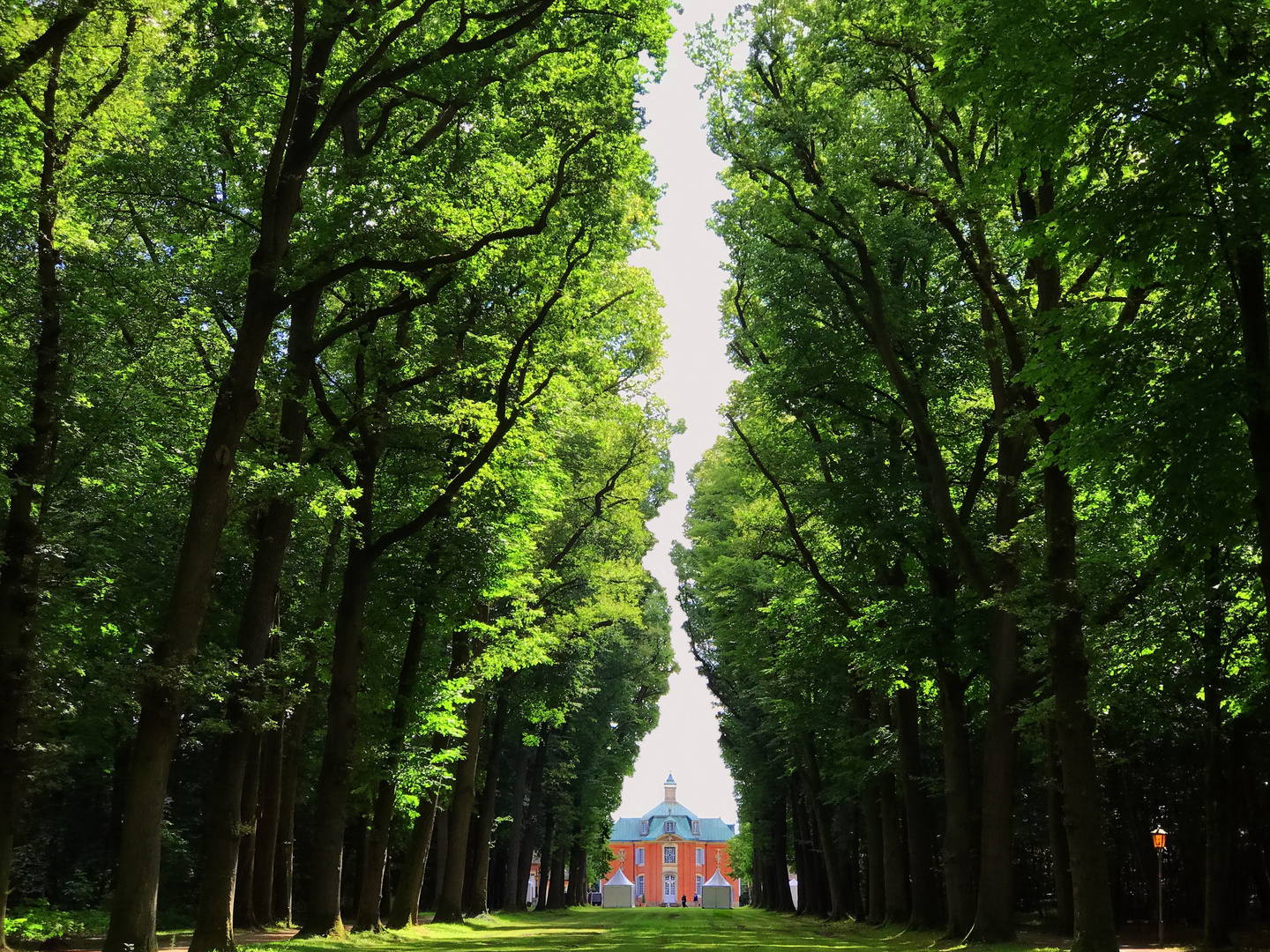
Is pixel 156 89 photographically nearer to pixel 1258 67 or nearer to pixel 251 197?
pixel 251 197

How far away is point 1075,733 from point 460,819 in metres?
15.2

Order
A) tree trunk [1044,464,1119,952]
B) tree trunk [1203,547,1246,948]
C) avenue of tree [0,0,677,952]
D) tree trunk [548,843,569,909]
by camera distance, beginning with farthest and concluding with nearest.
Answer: tree trunk [548,843,569,909] < tree trunk [1203,547,1246,948] < tree trunk [1044,464,1119,952] < avenue of tree [0,0,677,952]

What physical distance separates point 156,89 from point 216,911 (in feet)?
41.9

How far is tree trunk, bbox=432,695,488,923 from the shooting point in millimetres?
23406

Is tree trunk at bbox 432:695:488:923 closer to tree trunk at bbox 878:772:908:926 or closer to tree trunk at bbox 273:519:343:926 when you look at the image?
tree trunk at bbox 273:519:343:926

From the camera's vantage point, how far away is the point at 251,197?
12.0m

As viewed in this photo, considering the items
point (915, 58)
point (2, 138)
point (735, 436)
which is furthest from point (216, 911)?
point (735, 436)

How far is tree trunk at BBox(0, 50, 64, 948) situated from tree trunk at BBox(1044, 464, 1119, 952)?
12189 mm

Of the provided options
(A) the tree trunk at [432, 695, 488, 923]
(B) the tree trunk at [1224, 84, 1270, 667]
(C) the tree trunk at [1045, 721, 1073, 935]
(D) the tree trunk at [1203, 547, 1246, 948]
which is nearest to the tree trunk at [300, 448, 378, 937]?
(A) the tree trunk at [432, 695, 488, 923]

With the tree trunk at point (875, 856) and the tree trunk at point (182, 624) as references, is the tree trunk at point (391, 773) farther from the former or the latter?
the tree trunk at point (875, 856)

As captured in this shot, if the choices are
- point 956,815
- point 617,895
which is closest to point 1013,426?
point 956,815

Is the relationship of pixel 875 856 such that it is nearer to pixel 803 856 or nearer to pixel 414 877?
pixel 414 877

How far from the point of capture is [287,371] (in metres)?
11.9

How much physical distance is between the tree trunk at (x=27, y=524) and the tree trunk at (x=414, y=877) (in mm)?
8654
